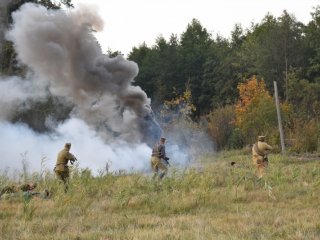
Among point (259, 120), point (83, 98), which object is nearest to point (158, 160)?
point (83, 98)

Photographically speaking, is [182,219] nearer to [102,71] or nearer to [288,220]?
[288,220]

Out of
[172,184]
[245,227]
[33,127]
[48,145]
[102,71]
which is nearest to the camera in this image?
[245,227]

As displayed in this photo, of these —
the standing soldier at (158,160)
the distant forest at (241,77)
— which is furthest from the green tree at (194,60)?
the standing soldier at (158,160)

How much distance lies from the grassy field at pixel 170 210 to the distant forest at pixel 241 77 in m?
14.4

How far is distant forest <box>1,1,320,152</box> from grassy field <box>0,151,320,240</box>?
14.4m

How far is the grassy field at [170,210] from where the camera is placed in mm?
7250

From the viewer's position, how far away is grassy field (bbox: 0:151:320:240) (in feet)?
23.8

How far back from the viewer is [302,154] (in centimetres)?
2405

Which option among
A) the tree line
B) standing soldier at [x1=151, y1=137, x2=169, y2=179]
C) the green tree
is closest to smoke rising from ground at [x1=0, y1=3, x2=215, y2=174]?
standing soldier at [x1=151, y1=137, x2=169, y2=179]

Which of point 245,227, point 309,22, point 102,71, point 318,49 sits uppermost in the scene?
point 309,22

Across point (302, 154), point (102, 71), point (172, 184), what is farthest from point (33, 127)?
point (172, 184)

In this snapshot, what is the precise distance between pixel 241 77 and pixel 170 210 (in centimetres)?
3987

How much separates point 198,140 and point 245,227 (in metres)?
27.0

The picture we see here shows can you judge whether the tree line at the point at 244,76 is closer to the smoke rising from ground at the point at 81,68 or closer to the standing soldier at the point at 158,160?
the smoke rising from ground at the point at 81,68
